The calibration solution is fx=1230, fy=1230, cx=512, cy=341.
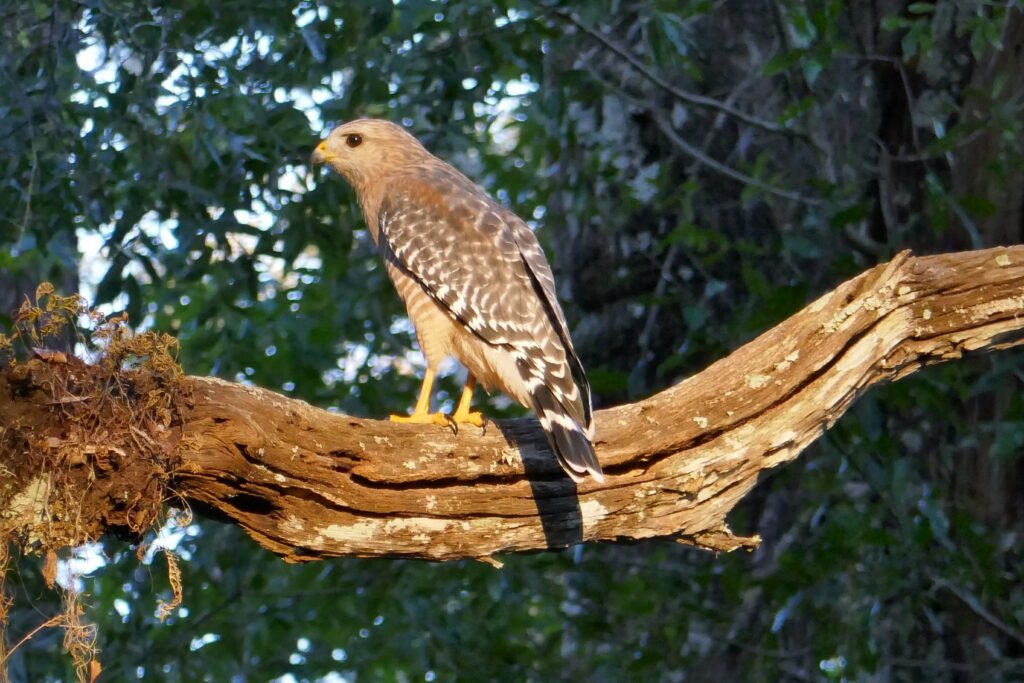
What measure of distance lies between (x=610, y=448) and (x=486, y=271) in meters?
1.06

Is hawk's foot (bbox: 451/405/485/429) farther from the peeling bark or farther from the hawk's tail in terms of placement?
the hawk's tail

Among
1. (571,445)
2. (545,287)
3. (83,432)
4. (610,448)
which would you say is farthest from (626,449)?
(83,432)

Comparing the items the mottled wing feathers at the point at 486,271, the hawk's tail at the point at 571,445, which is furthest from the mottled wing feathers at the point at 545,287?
the hawk's tail at the point at 571,445

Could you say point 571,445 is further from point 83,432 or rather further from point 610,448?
point 83,432

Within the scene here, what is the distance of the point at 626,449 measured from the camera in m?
3.26

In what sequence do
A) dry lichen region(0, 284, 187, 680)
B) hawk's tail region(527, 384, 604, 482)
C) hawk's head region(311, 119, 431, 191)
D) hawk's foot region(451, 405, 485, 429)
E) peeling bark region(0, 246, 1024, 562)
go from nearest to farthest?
1. dry lichen region(0, 284, 187, 680)
2. peeling bark region(0, 246, 1024, 562)
3. hawk's tail region(527, 384, 604, 482)
4. hawk's foot region(451, 405, 485, 429)
5. hawk's head region(311, 119, 431, 191)

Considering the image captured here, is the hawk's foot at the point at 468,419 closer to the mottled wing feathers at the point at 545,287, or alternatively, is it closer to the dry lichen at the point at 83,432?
the mottled wing feathers at the point at 545,287

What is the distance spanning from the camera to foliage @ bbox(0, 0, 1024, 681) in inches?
195

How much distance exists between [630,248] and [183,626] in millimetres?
2933

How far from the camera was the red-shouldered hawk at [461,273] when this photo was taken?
3.77 meters

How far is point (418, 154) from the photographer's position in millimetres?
4789

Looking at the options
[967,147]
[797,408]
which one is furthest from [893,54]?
[797,408]

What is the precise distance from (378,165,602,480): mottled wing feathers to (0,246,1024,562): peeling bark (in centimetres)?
24

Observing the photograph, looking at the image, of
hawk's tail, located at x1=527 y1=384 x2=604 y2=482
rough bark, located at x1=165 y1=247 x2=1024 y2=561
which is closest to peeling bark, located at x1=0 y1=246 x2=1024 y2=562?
rough bark, located at x1=165 y1=247 x2=1024 y2=561
